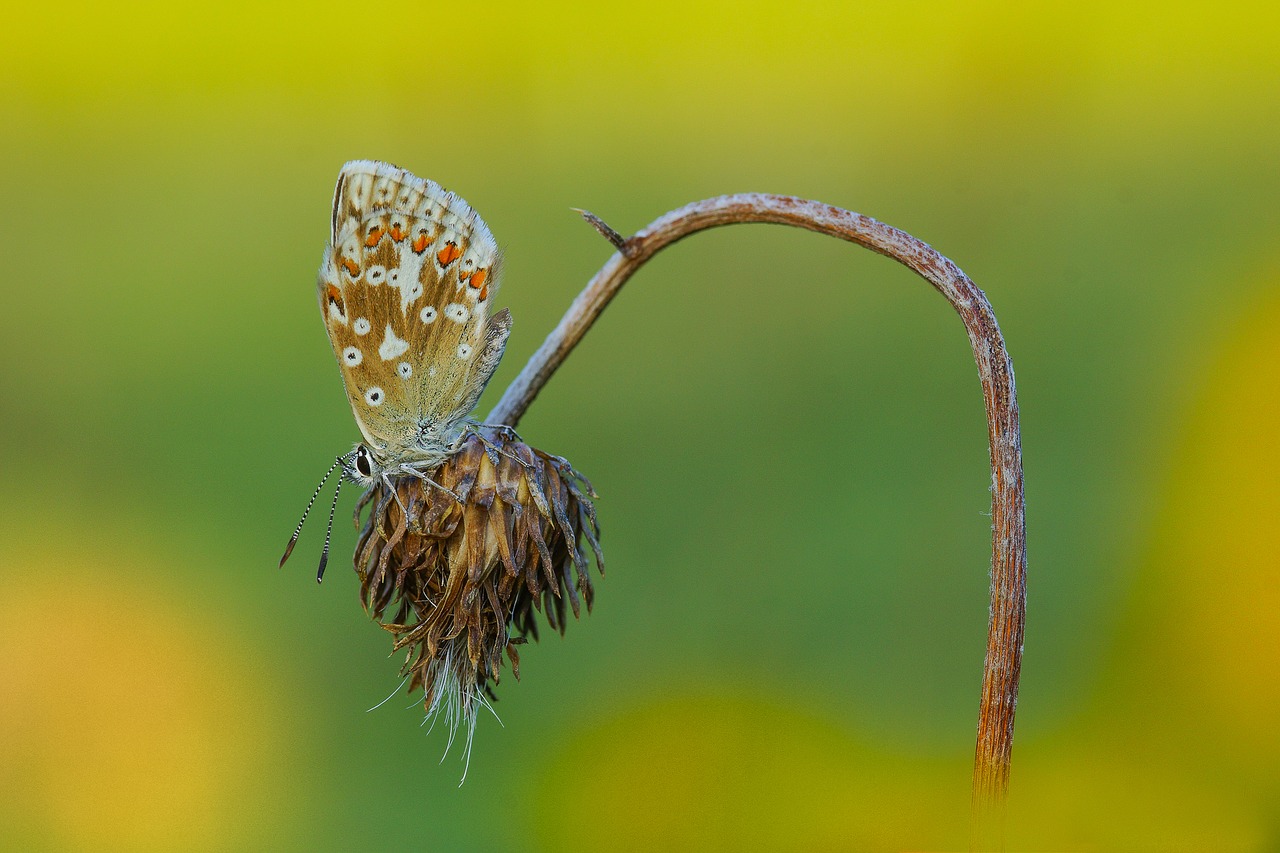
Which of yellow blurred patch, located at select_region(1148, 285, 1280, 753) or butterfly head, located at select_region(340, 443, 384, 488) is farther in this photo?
yellow blurred patch, located at select_region(1148, 285, 1280, 753)

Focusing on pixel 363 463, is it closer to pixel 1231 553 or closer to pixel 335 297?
pixel 335 297

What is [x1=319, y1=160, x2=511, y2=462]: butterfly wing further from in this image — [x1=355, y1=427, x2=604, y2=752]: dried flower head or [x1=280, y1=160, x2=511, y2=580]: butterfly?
[x1=355, y1=427, x2=604, y2=752]: dried flower head

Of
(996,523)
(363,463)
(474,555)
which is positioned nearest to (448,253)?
(363,463)

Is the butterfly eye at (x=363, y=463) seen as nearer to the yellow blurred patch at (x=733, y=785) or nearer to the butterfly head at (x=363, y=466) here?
the butterfly head at (x=363, y=466)

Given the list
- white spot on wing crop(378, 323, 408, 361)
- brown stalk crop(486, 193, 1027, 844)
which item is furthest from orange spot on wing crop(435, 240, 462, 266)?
brown stalk crop(486, 193, 1027, 844)

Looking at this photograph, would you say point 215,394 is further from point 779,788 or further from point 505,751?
point 779,788

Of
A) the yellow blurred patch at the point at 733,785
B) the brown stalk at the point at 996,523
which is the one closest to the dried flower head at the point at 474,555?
the brown stalk at the point at 996,523

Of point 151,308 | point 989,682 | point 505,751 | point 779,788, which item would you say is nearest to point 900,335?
point 779,788
